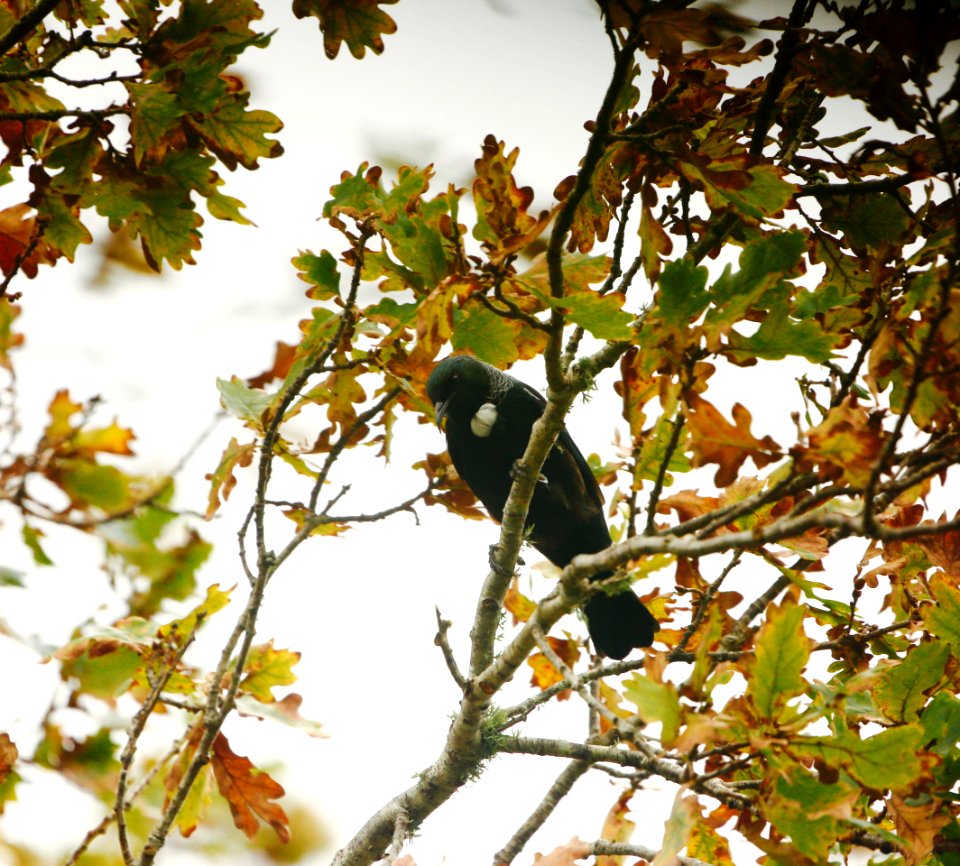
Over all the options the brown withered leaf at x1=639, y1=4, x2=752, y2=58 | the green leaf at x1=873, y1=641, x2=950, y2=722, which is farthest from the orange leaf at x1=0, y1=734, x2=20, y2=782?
the brown withered leaf at x1=639, y1=4, x2=752, y2=58

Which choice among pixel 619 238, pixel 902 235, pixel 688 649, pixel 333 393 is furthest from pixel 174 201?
pixel 688 649

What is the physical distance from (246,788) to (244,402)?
115 centimetres

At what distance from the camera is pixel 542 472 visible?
4.50 metres

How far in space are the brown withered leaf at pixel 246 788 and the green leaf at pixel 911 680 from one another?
66.6 inches

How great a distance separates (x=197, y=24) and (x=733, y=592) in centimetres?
231

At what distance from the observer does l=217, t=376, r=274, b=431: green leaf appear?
110 inches

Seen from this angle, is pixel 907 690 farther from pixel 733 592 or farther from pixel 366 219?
pixel 366 219

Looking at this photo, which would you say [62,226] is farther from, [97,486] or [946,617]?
[946,617]

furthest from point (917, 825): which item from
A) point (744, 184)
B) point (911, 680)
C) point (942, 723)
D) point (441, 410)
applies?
point (441, 410)

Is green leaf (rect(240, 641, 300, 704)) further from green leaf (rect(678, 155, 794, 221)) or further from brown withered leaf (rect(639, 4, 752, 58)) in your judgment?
brown withered leaf (rect(639, 4, 752, 58))

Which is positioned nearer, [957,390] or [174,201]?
[957,390]

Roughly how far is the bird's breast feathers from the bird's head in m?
0.11

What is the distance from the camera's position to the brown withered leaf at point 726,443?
167 cm

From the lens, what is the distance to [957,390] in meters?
1.55
